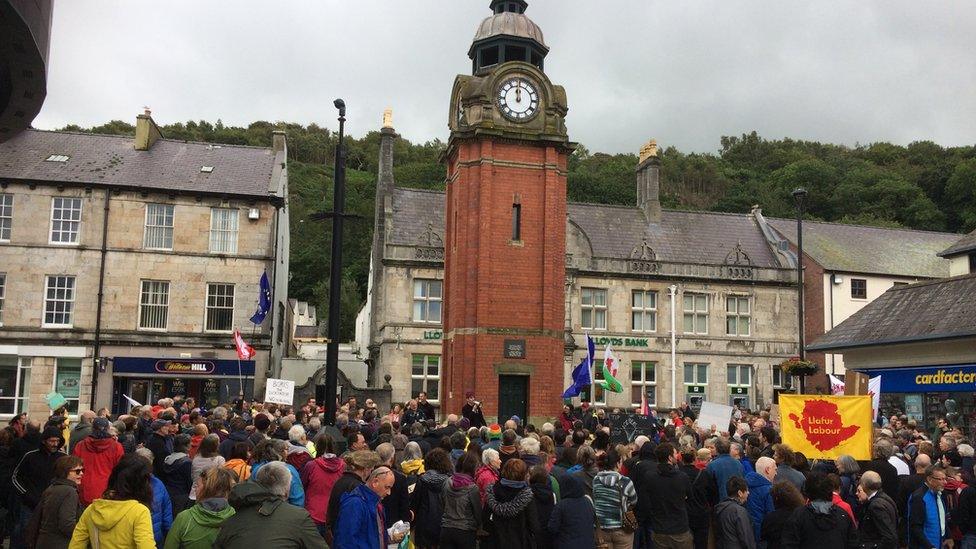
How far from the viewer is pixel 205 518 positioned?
255 inches

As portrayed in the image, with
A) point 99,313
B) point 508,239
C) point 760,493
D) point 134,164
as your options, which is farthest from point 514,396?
point 134,164

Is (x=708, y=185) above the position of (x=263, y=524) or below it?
above

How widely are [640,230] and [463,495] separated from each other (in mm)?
39172

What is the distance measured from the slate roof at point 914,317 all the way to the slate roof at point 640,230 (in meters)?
15.0

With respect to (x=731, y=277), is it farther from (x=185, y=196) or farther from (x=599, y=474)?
(x=599, y=474)

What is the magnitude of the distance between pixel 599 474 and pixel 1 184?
34299mm

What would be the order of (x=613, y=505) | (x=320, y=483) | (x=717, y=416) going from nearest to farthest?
1. (x=320, y=483)
2. (x=613, y=505)
3. (x=717, y=416)

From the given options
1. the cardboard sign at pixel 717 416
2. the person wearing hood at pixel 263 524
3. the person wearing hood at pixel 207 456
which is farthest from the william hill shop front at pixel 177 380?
the person wearing hood at pixel 263 524

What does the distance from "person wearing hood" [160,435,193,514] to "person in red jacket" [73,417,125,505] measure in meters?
0.60

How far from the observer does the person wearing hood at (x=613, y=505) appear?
9695 millimetres

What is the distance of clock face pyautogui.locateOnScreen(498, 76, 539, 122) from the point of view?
29656 millimetres

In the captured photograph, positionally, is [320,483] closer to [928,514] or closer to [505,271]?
[928,514]

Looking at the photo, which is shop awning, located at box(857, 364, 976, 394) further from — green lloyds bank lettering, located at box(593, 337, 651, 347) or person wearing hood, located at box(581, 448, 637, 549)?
person wearing hood, located at box(581, 448, 637, 549)

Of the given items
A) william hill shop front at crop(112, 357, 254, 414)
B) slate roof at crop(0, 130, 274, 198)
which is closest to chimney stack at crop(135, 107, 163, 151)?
slate roof at crop(0, 130, 274, 198)
